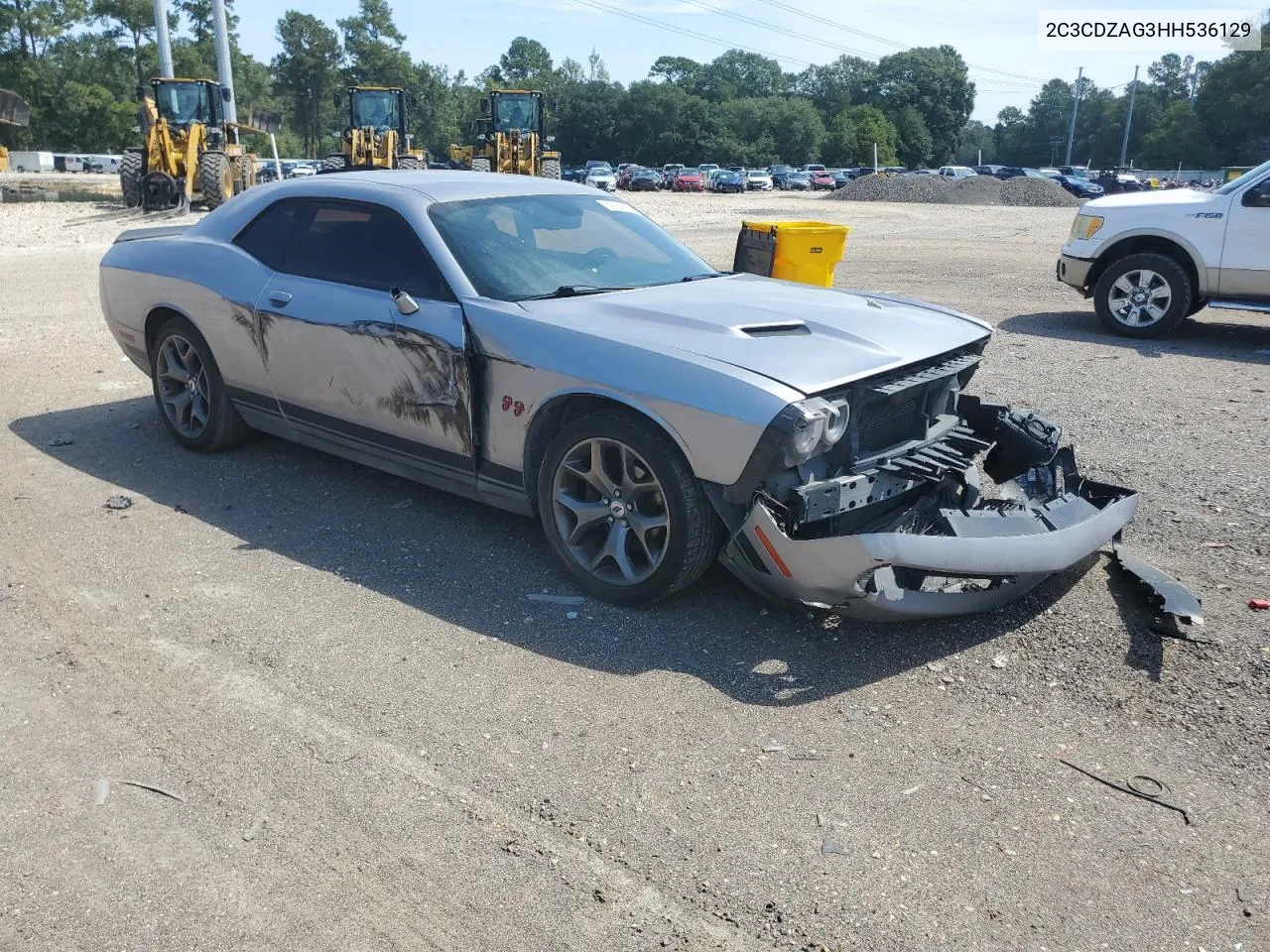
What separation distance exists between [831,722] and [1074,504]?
1449mm

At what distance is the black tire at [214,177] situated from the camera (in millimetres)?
23797

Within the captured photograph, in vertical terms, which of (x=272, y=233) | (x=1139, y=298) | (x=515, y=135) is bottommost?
(x=1139, y=298)

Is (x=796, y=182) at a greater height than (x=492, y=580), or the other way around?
(x=796, y=182)

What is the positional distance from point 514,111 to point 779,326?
30.1 meters

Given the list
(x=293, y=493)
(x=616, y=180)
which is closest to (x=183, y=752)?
(x=293, y=493)

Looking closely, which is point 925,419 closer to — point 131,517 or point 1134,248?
point 131,517

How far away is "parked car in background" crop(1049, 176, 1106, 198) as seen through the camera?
51.9 meters

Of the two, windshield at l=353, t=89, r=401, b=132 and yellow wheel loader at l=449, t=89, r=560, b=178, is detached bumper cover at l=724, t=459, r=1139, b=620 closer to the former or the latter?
windshield at l=353, t=89, r=401, b=132

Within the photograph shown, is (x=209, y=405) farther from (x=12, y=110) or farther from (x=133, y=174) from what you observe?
(x=12, y=110)

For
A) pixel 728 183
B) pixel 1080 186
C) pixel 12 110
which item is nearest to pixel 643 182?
pixel 728 183

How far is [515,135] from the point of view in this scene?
105ft

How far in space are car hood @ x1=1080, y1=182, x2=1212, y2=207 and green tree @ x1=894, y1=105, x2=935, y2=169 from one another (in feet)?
357

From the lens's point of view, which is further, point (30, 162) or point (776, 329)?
point (30, 162)

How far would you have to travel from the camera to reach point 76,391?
307 inches
